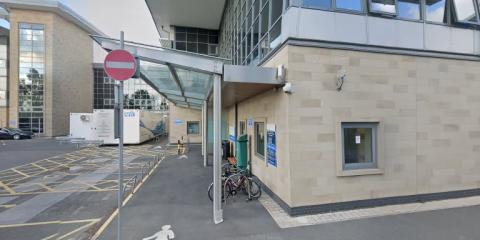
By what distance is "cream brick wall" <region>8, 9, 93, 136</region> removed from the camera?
31375 millimetres

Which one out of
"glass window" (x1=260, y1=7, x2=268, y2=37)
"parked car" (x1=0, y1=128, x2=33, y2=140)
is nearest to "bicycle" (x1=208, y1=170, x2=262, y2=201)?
"glass window" (x1=260, y1=7, x2=268, y2=37)

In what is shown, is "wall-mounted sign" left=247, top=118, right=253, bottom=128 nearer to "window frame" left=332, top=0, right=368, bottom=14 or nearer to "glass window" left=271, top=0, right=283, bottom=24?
"glass window" left=271, top=0, right=283, bottom=24

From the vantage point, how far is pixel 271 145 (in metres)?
6.45

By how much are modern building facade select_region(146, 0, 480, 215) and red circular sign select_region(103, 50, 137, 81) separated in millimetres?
3038

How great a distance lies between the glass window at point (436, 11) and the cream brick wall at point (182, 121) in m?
17.4

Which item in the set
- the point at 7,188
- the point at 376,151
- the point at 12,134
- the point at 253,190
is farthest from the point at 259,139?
the point at 12,134

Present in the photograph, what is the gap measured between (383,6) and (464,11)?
8.59 feet

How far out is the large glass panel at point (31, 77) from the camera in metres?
31.5

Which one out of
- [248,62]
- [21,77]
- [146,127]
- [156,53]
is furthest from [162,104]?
[156,53]

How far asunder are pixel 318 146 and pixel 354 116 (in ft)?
3.67

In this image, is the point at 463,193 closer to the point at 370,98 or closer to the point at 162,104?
the point at 370,98

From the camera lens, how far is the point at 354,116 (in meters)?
5.58

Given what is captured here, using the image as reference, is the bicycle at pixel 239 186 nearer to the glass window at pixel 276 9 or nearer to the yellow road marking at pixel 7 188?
the glass window at pixel 276 9

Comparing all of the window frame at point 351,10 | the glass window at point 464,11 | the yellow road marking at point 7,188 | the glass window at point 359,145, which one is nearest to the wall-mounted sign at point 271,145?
the glass window at point 359,145
